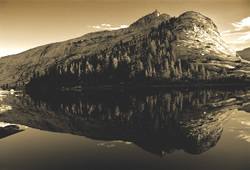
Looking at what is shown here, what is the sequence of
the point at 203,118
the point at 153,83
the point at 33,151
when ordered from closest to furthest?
the point at 33,151
the point at 203,118
the point at 153,83

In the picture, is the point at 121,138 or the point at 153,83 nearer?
the point at 121,138

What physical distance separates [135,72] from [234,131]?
15326 cm

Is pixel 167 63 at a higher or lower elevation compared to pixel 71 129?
higher

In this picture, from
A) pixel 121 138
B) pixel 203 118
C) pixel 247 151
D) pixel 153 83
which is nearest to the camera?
pixel 247 151

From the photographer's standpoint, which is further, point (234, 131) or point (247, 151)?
point (234, 131)

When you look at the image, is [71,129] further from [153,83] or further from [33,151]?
[153,83]

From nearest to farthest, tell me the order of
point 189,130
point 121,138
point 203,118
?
point 121,138 → point 189,130 → point 203,118

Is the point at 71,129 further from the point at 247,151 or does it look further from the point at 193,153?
the point at 247,151

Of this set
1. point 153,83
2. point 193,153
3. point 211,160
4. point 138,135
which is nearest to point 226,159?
point 211,160

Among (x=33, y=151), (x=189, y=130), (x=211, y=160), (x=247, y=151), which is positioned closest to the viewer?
(x=211, y=160)

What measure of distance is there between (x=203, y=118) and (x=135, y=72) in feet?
485

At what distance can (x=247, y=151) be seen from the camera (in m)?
15.8

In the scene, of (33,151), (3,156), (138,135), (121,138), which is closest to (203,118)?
(138,135)

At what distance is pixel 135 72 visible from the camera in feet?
572
